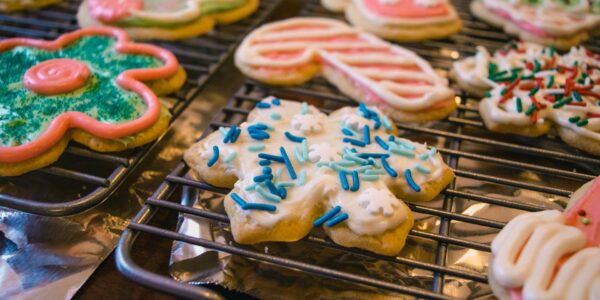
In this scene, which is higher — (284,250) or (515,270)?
(515,270)

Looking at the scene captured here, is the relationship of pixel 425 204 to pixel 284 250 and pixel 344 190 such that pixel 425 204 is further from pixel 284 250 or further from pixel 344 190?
pixel 284 250

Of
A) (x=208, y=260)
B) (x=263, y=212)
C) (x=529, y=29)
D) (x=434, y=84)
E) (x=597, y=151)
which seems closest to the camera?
(x=263, y=212)

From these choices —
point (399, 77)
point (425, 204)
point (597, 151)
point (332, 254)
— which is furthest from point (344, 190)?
point (597, 151)

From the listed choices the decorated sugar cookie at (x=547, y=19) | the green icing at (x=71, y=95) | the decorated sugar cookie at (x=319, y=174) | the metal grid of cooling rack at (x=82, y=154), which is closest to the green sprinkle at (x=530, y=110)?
the decorated sugar cookie at (x=319, y=174)

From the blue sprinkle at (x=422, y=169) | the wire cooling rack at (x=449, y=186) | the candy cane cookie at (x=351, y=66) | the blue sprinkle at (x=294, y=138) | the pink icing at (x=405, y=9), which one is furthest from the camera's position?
the pink icing at (x=405, y=9)

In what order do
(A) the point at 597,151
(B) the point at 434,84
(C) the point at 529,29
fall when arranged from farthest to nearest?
1. (C) the point at 529,29
2. (B) the point at 434,84
3. (A) the point at 597,151

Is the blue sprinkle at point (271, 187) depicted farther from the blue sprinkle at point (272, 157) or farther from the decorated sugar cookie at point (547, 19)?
the decorated sugar cookie at point (547, 19)

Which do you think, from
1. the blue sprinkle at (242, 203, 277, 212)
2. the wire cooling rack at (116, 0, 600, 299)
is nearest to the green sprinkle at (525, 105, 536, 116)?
the wire cooling rack at (116, 0, 600, 299)
